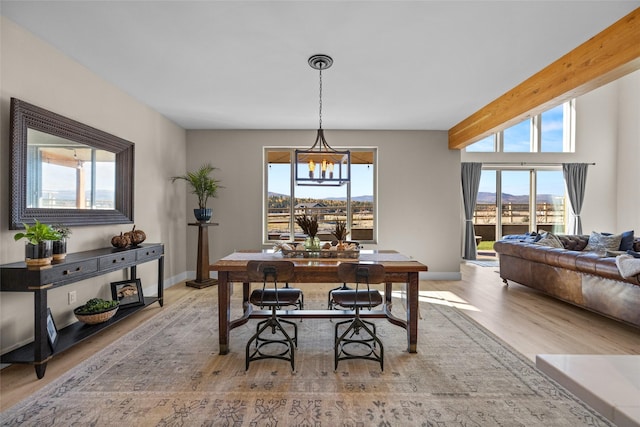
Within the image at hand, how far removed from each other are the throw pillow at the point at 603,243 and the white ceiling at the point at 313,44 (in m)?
3.36

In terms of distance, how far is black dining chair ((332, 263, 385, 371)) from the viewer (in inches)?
96.2

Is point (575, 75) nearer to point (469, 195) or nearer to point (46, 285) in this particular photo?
point (46, 285)

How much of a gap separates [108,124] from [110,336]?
2310mm

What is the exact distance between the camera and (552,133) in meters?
8.05

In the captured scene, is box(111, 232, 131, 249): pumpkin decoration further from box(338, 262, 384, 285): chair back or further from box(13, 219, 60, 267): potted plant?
box(338, 262, 384, 285): chair back

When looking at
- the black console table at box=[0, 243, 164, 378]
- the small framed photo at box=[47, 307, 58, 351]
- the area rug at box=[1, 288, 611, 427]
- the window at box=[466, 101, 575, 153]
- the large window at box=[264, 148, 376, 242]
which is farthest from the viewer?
the window at box=[466, 101, 575, 153]

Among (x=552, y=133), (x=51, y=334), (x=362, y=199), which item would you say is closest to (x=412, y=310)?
(x=51, y=334)

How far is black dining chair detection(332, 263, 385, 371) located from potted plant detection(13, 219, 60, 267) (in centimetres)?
218

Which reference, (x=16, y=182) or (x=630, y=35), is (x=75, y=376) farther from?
(x=630, y=35)

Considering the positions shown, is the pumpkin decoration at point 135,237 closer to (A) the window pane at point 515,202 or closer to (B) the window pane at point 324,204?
(B) the window pane at point 324,204

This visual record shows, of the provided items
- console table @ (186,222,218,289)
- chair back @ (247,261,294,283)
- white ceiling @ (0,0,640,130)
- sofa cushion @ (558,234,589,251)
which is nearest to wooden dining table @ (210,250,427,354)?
chair back @ (247,261,294,283)

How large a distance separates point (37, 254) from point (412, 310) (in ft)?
9.62

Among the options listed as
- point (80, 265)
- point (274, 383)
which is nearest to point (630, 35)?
point (274, 383)

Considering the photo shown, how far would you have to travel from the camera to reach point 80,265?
2.65m
